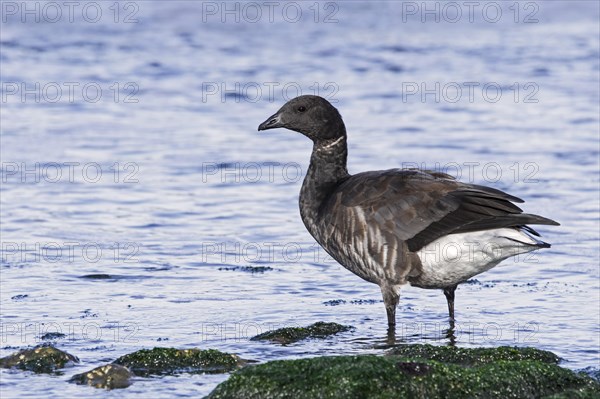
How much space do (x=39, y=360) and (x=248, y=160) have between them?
747 cm

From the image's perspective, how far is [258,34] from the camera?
22.7 meters

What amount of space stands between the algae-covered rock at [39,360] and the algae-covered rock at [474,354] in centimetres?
224

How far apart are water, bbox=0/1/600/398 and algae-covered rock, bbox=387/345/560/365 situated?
27cm

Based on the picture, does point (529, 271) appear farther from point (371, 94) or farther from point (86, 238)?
point (371, 94)

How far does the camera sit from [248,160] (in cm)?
1462

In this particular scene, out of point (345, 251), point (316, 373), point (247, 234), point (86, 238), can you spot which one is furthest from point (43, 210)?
point (316, 373)

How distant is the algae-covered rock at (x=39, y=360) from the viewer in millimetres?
7348

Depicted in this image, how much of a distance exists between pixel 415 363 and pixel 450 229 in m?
2.20
